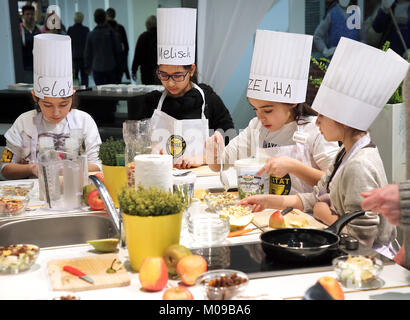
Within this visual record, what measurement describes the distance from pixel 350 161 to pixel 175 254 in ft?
2.35

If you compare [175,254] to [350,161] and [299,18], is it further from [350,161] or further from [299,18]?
[299,18]

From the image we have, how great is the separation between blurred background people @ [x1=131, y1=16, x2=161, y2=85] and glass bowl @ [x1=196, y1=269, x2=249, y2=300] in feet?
15.8

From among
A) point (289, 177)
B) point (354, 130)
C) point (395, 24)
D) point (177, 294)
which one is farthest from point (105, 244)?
point (395, 24)

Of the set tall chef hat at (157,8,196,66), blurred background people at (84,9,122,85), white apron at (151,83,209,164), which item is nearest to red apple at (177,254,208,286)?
white apron at (151,83,209,164)

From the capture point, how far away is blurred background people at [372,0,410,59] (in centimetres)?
425

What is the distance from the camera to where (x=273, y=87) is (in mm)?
2383

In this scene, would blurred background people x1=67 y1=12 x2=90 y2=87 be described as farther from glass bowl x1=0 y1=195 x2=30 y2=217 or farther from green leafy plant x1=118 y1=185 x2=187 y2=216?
green leafy plant x1=118 y1=185 x2=187 y2=216

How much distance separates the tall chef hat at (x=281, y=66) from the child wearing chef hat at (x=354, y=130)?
0.41 metres

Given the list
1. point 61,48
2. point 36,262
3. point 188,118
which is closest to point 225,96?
point 188,118

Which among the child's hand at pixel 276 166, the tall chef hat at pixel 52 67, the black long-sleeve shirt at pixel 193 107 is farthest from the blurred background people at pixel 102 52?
the child's hand at pixel 276 166

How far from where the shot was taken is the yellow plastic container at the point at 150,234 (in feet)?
4.52

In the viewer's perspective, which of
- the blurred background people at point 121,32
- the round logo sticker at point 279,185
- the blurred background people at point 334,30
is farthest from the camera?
the blurred background people at point 121,32

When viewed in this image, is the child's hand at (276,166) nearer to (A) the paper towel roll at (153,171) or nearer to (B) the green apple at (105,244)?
(A) the paper towel roll at (153,171)

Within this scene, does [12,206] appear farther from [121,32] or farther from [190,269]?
[121,32]
